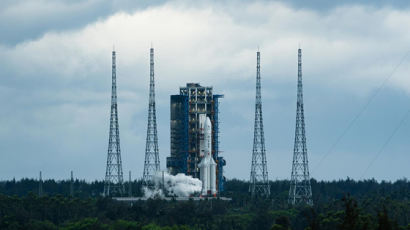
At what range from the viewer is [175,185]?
185125 millimetres

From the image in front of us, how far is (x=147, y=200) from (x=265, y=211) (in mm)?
22613

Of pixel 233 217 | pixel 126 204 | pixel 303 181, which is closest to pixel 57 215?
pixel 126 204

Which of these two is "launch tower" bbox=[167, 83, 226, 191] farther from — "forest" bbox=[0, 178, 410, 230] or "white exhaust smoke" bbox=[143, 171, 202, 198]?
"forest" bbox=[0, 178, 410, 230]

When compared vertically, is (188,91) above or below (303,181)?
above

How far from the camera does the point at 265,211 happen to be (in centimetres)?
16162

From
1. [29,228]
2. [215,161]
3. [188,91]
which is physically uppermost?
A: [188,91]

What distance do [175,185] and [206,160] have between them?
748cm

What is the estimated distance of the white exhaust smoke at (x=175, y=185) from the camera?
183 metres

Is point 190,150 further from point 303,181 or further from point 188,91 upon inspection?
point 303,181

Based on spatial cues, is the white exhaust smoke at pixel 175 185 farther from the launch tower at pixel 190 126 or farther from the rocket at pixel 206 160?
the launch tower at pixel 190 126

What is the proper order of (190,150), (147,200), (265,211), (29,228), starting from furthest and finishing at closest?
(190,150) < (147,200) < (265,211) < (29,228)

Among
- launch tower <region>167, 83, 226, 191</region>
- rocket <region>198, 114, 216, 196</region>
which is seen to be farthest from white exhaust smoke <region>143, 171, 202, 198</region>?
launch tower <region>167, 83, 226, 191</region>

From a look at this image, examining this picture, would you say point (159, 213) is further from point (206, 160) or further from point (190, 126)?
point (190, 126)

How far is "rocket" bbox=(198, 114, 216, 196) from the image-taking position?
603 feet
